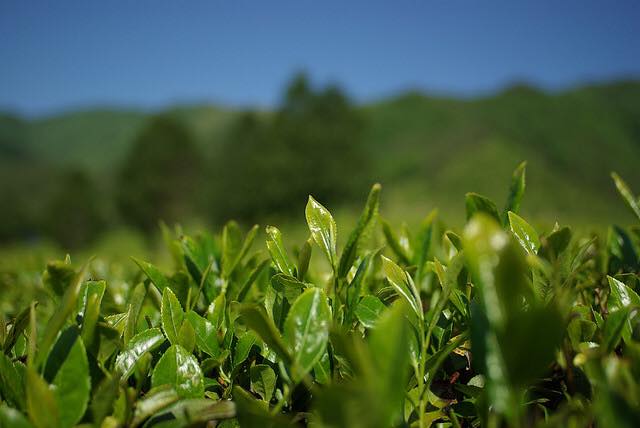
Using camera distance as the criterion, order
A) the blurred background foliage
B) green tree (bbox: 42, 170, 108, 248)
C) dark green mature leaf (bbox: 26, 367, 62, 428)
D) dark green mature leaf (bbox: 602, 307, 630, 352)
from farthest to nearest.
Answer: green tree (bbox: 42, 170, 108, 248) → the blurred background foliage → dark green mature leaf (bbox: 602, 307, 630, 352) → dark green mature leaf (bbox: 26, 367, 62, 428)

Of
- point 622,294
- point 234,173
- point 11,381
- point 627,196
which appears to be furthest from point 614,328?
point 234,173

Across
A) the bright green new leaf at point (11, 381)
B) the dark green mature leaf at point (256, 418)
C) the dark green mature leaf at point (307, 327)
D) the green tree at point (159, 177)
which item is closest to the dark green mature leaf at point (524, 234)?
the dark green mature leaf at point (307, 327)

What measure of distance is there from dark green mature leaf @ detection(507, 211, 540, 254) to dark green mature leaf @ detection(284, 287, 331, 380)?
0.34 meters

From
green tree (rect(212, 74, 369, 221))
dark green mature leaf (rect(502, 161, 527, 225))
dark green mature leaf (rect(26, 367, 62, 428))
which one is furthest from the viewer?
green tree (rect(212, 74, 369, 221))

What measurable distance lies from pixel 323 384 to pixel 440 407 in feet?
0.52

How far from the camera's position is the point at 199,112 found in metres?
87.8

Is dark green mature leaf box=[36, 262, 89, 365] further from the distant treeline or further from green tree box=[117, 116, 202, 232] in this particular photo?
green tree box=[117, 116, 202, 232]

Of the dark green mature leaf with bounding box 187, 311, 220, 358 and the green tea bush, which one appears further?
the dark green mature leaf with bounding box 187, 311, 220, 358

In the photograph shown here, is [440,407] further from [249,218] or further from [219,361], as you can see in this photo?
[249,218]

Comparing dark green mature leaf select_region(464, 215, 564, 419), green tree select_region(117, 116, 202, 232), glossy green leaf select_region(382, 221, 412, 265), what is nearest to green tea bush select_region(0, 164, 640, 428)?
dark green mature leaf select_region(464, 215, 564, 419)

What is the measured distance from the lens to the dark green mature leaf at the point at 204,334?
2.22 feet

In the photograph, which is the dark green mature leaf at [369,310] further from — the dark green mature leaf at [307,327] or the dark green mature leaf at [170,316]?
the dark green mature leaf at [170,316]

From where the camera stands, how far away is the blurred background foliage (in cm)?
2241

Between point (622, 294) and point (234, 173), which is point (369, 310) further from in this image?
point (234, 173)
